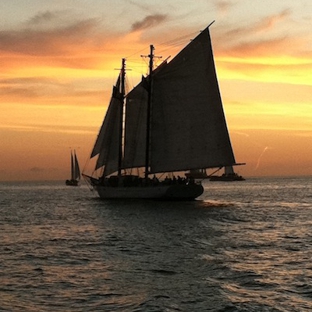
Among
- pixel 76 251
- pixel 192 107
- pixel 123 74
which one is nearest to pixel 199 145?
pixel 192 107

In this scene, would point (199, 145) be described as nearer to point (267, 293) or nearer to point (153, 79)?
point (153, 79)

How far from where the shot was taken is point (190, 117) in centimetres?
7850

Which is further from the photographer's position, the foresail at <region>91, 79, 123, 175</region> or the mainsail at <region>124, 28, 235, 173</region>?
the foresail at <region>91, 79, 123, 175</region>

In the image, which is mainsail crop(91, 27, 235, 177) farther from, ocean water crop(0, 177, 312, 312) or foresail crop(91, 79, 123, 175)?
ocean water crop(0, 177, 312, 312)

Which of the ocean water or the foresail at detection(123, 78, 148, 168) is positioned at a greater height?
the foresail at detection(123, 78, 148, 168)

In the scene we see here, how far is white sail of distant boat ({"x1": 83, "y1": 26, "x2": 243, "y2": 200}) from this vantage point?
256ft

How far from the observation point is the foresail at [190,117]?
77750mm

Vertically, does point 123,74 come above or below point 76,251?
above

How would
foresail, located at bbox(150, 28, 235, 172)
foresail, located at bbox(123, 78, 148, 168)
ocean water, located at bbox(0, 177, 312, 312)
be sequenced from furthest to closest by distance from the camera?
1. foresail, located at bbox(123, 78, 148, 168)
2. foresail, located at bbox(150, 28, 235, 172)
3. ocean water, located at bbox(0, 177, 312, 312)

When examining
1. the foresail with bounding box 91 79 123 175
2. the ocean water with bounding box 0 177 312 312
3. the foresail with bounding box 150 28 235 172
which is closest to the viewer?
the ocean water with bounding box 0 177 312 312

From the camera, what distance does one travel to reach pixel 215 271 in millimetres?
28438

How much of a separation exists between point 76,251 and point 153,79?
50.8 m

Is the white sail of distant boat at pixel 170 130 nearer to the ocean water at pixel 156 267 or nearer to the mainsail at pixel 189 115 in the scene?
the mainsail at pixel 189 115

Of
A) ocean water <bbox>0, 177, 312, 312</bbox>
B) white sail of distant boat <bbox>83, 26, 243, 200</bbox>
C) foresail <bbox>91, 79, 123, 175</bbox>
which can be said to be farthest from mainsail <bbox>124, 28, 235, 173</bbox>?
ocean water <bbox>0, 177, 312, 312</bbox>
